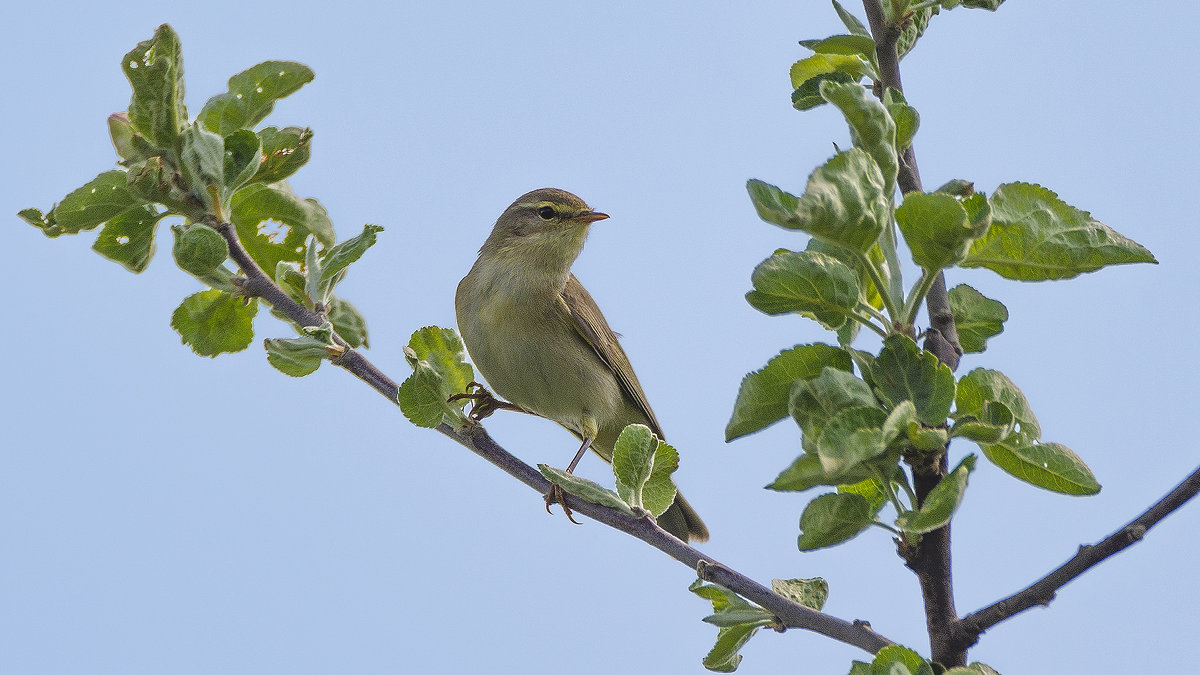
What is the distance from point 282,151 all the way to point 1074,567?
268 centimetres

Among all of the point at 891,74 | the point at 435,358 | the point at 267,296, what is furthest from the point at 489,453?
the point at 891,74

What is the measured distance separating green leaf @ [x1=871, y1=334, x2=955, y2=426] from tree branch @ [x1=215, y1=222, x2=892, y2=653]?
563mm

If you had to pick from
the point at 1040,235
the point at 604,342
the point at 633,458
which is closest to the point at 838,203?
the point at 1040,235

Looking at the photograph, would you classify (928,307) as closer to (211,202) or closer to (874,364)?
(874,364)

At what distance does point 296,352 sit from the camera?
305 centimetres

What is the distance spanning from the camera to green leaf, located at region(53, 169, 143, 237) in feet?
10.5

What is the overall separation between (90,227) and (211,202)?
418 millimetres

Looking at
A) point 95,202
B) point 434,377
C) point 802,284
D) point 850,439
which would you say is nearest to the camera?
point 850,439

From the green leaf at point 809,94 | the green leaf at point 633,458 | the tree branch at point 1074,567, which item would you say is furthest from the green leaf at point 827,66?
the tree branch at point 1074,567

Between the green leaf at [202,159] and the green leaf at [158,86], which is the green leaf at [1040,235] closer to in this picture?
the green leaf at [202,159]

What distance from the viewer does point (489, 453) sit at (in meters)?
3.22

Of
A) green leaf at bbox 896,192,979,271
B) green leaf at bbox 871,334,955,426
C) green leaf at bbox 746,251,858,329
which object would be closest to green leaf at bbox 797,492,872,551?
green leaf at bbox 871,334,955,426

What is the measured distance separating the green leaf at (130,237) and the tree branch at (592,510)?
0.88 feet

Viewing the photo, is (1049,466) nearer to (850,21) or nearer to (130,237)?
(850,21)
